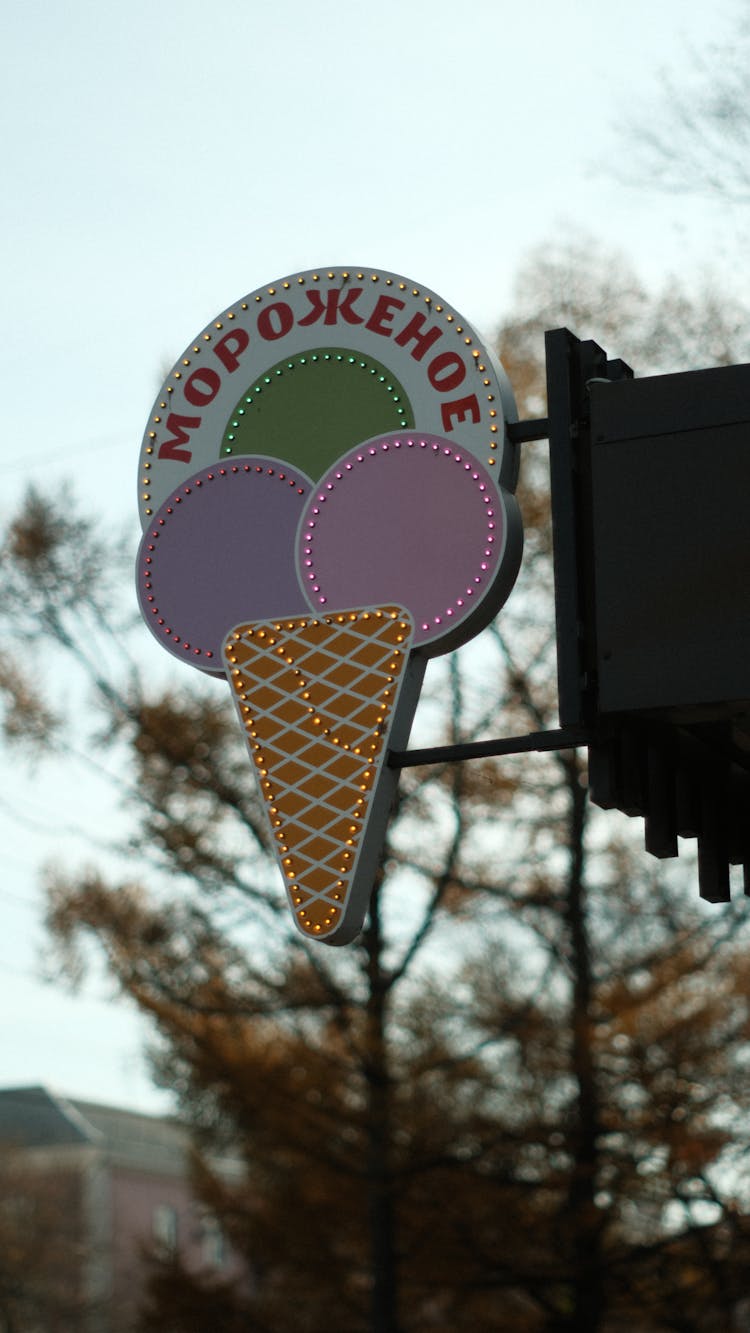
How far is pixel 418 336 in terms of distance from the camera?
628 cm

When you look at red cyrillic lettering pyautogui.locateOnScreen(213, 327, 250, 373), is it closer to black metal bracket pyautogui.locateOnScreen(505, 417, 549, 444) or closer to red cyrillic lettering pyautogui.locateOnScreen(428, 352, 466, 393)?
red cyrillic lettering pyautogui.locateOnScreen(428, 352, 466, 393)

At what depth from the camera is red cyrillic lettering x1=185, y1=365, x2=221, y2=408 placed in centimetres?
660

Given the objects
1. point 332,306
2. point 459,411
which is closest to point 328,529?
point 459,411

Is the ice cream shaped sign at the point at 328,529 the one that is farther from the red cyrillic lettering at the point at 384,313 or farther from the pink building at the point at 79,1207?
the pink building at the point at 79,1207

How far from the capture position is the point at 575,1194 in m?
14.7

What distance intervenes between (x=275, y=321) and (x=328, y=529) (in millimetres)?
851

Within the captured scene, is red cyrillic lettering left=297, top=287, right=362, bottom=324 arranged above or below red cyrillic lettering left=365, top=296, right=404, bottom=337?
above

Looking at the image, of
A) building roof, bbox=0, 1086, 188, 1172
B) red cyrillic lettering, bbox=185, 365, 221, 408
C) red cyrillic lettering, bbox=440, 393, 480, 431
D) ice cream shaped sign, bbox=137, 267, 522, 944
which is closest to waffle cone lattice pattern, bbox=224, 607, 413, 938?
ice cream shaped sign, bbox=137, 267, 522, 944

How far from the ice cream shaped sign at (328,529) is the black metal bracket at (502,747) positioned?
8cm

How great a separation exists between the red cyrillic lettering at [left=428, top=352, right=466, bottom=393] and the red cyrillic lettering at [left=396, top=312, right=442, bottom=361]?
58mm

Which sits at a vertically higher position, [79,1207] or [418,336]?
[79,1207]

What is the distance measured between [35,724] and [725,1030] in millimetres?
6578

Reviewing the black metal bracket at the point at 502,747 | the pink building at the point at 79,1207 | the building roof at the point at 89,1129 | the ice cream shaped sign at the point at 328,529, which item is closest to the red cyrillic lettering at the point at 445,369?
the ice cream shaped sign at the point at 328,529

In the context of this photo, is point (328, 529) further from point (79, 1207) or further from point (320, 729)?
point (79, 1207)
